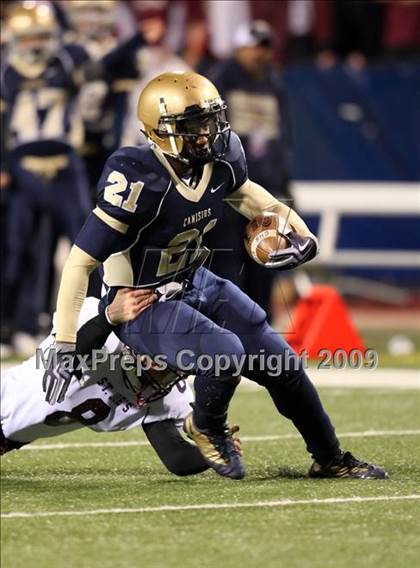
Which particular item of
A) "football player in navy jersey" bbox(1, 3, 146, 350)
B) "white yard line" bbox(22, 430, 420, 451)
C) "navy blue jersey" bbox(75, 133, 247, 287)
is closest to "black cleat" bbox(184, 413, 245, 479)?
"navy blue jersey" bbox(75, 133, 247, 287)

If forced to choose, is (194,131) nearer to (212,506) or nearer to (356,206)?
(212,506)

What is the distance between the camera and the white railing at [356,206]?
11289 mm

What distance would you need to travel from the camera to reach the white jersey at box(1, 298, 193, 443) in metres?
4.96

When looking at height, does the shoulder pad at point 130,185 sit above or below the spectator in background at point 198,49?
below

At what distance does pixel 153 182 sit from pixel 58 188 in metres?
4.51

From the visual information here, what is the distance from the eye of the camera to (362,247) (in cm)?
1167

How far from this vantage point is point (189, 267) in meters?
4.96

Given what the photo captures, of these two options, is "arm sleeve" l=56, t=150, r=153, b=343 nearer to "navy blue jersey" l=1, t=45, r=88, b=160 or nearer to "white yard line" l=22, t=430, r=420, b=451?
"white yard line" l=22, t=430, r=420, b=451

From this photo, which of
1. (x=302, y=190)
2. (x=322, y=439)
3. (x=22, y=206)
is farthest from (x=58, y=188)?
(x=322, y=439)

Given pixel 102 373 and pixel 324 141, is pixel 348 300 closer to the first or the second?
pixel 324 141

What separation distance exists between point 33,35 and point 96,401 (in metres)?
4.52

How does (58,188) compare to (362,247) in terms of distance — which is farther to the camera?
(362,247)

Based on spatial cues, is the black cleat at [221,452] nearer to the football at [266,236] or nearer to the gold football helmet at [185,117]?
the football at [266,236]

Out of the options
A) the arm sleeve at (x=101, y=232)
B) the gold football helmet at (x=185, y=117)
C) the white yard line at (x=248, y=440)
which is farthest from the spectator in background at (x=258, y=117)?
the arm sleeve at (x=101, y=232)
